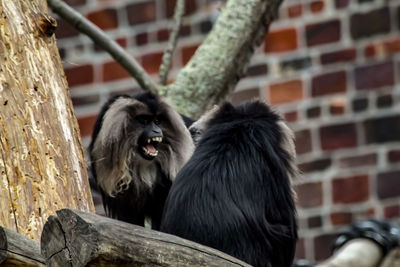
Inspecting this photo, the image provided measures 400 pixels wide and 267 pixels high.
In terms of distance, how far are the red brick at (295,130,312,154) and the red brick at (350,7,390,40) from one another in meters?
0.82

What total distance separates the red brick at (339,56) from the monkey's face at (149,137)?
2.32m

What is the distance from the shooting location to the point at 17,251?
3.82 m

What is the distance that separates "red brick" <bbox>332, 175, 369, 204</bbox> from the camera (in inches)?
322

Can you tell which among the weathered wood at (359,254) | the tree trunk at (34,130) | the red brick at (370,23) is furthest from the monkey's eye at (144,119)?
the red brick at (370,23)

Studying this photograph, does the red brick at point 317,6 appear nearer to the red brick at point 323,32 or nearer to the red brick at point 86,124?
the red brick at point 323,32

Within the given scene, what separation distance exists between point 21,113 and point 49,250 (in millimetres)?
1148

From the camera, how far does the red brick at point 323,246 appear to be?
27.0ft

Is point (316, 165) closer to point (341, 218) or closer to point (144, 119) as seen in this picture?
point (341, 218)

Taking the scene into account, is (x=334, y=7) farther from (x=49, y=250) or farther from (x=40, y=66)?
(x=49, y=250)

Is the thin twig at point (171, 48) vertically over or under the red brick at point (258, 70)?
under

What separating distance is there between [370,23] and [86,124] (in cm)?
234

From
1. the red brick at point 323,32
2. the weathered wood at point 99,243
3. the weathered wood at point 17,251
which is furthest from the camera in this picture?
the red brick at point 323,32

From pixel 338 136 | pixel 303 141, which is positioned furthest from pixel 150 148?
pixel 338 136

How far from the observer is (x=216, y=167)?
5191 millimetres
